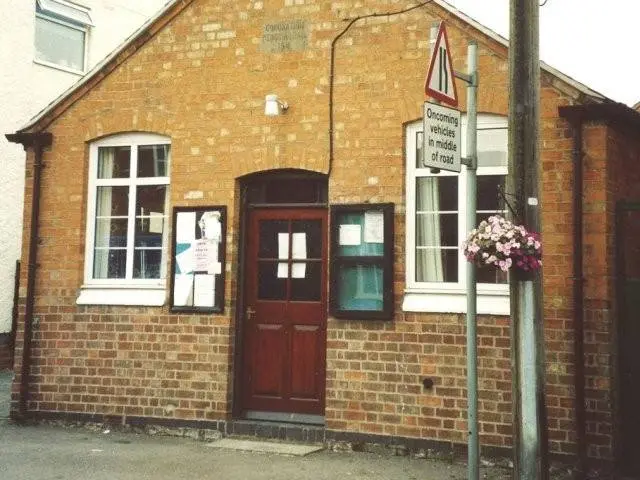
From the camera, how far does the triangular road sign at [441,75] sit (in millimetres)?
5691

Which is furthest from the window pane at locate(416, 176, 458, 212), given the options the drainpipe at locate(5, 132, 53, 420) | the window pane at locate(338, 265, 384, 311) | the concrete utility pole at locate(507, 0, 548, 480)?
the drainpipe at locate(5, 132, 53, 420)

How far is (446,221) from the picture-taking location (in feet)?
26.4

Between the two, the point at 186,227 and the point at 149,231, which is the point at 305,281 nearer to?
the point at 186,227

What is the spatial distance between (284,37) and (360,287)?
9.68 feet

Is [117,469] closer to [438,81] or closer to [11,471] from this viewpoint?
[11,471]

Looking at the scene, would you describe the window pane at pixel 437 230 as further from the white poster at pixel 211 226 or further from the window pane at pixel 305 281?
the white poster at pixel 211 226

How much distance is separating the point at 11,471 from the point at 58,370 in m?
2.32

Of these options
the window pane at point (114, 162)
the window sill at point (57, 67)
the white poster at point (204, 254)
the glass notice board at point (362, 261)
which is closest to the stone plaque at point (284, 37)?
the glass notice board at point (362, 261)

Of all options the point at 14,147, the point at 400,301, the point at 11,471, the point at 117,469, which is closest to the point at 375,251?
the point at 400,301

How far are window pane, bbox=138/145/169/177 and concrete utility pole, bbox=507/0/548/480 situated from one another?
4.66 meters

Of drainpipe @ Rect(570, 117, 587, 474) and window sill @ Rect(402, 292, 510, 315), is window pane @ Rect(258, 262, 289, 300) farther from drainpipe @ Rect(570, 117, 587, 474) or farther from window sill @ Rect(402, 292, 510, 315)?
drainpipe @ Rect(570, 117, 587, 474)

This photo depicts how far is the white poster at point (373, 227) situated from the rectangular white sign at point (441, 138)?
7.67 ft

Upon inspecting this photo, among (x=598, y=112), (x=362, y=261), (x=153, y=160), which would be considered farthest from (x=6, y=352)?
(x=598, y=112)

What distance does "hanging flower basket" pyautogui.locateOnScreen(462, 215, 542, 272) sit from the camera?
564 centimetres
